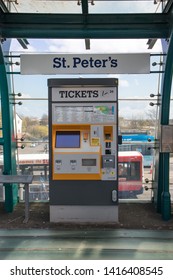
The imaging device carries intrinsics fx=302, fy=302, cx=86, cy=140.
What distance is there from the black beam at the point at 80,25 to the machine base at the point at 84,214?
95.3 inches

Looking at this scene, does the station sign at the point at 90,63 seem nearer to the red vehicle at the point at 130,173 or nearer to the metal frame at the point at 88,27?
the metal frame at the point at 88,27

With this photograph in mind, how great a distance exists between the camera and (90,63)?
4.39m

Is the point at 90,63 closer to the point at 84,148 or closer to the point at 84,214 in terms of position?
the point at 84,148

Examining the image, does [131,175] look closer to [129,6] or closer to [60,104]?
[60,104]

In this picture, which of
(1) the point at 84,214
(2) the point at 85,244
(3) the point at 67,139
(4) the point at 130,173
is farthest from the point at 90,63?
(2) the point at 85,244

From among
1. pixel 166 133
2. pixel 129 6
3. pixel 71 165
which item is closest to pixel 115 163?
pixel 71 165

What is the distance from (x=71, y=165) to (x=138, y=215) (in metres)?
1.32

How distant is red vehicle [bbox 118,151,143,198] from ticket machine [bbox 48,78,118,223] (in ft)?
3.70

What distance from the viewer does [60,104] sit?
13.4ft

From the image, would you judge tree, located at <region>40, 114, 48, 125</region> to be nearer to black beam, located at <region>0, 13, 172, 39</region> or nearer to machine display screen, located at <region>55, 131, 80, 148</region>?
machine display screen, located at <region>55, 131, 80, 148</region>

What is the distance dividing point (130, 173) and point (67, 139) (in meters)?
1.59

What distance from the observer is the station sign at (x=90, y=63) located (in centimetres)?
438

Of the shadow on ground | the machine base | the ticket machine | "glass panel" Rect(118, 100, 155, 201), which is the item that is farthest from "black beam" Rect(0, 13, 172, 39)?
the shadow on ground

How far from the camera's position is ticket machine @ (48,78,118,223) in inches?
159
